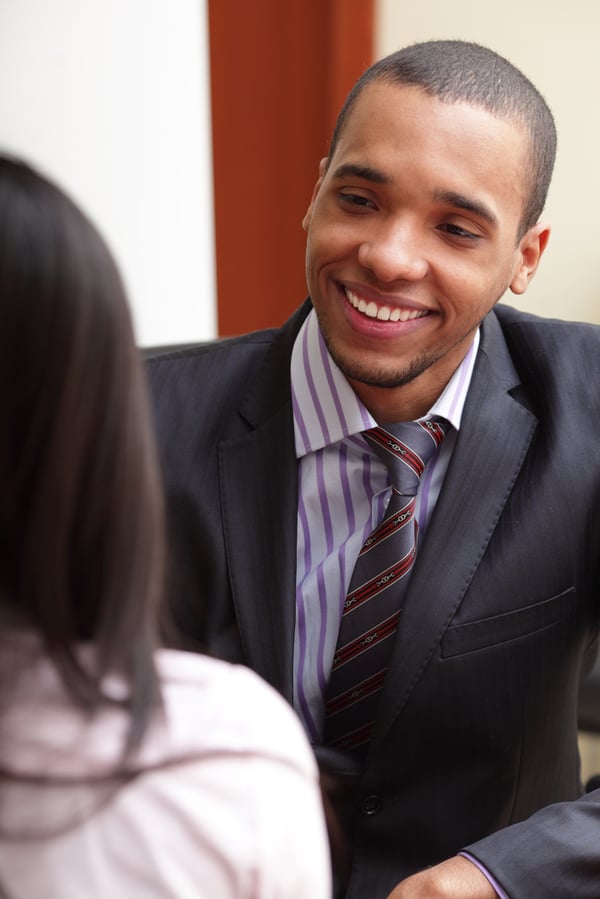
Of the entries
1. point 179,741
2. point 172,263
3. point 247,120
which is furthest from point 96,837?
point 247,120

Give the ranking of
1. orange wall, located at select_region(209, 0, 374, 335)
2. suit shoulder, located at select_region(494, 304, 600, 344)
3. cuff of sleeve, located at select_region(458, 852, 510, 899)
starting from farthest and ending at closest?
orange wall, located at select_region(209, 0, 374, 335), suit shoulder, located at select_region(494, 304, 600, 344), cuff of sleeve, located at select_region(458, 852, 510, 899)

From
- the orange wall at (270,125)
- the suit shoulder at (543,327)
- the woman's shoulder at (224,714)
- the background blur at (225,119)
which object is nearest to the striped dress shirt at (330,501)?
the suit shoulder at (543,327)

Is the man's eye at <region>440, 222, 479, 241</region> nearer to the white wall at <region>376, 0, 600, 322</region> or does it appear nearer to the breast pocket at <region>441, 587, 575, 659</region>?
the breast pocket at <region>441, 587, 575, 659</region>

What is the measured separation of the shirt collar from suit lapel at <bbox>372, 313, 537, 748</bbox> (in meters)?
0.02

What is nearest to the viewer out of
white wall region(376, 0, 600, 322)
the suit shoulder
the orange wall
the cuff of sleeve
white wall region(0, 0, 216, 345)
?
the cuff of sleeve

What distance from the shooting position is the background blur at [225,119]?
6.31ft

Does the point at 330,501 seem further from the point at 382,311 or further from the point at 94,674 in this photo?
the point at 94,674

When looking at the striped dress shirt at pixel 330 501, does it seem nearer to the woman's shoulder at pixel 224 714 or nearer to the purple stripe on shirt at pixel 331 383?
the purple stripe on shirt at pixel 331 383

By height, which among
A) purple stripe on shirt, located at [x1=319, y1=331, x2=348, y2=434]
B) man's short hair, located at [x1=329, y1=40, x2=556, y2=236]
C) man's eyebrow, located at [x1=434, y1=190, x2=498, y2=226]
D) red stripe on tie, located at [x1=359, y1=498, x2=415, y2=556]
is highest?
man's short hair, located at [x1=329, y1=40, x2=556, y2=236]

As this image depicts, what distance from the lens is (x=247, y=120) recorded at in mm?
2445

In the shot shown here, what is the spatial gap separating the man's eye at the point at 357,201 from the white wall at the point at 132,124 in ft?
2.67

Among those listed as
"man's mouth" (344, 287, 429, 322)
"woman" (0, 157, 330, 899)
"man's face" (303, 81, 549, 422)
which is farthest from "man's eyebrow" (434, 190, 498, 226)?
"woman" (0, 157, 330, 899)

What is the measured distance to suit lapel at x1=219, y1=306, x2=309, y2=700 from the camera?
1088 millimetres

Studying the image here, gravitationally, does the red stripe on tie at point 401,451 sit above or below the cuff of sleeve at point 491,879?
above
